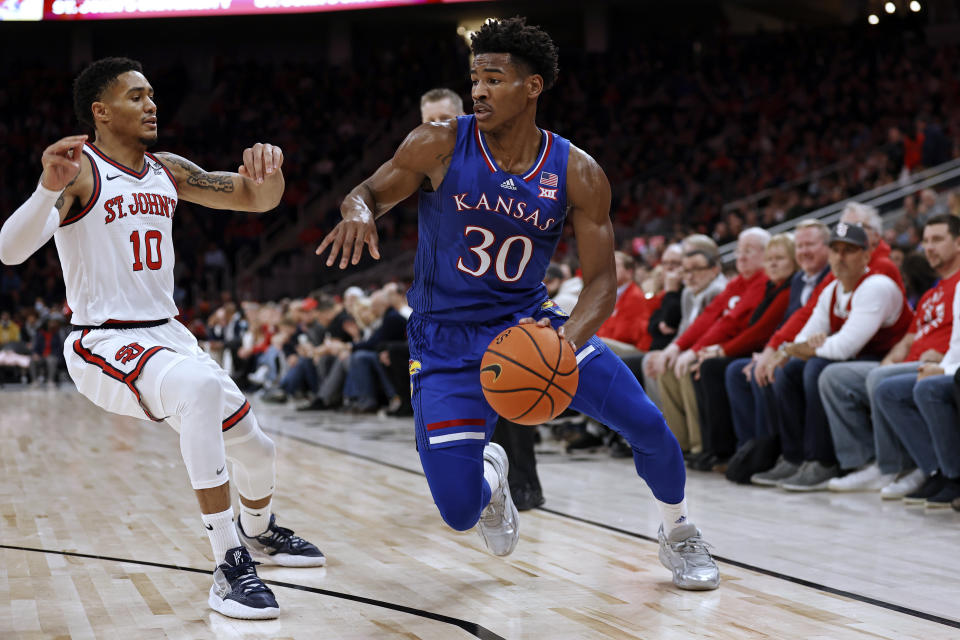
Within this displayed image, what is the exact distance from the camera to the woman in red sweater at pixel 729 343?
672 centimetres

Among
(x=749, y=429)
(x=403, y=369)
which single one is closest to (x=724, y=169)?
(x=403, y=369)

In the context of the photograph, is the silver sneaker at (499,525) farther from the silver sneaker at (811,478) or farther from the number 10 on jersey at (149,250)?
the silver sneaker at (811,478)

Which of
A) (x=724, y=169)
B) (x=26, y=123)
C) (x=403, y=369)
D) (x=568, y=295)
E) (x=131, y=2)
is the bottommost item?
(x=403, y=369)

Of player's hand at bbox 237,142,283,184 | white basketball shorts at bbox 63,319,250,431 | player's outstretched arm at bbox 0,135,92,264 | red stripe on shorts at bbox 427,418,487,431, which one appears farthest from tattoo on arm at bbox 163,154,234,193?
red stripe on shorts at bbox 427,418,487,431

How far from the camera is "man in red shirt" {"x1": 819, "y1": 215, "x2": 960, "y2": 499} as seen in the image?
5562mm

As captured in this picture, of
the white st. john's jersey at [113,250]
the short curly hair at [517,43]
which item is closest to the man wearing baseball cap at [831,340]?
the short curly hair at [517,43]

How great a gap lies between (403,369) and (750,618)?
770 centimetres

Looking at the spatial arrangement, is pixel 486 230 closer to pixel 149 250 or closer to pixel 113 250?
pixel 149 250

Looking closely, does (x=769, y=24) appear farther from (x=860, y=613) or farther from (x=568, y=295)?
(x=860, y=613)

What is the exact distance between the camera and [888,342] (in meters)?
6.13

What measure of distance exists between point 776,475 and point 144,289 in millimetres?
3897

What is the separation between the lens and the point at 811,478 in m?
5.97

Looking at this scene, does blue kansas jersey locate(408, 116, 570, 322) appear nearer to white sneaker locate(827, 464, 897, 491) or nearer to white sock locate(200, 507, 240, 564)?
white sock locate(200, 507, 240, 564)

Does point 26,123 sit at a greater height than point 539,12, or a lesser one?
lesser
